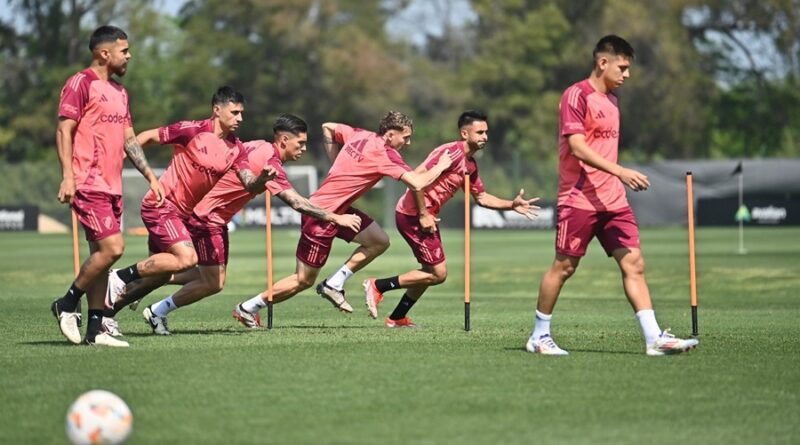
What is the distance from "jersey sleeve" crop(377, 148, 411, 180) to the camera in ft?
44.5

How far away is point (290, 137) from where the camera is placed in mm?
13516

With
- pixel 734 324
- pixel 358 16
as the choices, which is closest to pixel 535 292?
pixel 734 324

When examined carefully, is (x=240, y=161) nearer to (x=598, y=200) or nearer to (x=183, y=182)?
(x=183, y=182)

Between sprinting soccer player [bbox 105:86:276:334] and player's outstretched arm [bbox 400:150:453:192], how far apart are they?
1451 millimetres

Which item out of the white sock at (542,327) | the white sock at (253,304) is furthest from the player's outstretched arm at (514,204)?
the white sock at (542,327)

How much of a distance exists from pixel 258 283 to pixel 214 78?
49.1 metres

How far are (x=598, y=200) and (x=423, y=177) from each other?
2.60m

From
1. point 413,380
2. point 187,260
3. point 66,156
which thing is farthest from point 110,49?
point 413,380

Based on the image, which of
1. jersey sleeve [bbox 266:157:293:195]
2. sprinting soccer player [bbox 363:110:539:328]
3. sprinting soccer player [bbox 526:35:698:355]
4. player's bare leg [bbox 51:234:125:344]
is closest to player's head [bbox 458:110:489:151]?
sprinting soccer player [bbox 363:110:539:328]

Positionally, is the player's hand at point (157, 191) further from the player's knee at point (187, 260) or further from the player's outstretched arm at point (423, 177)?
the player's outstretched arm at point (423, 177)

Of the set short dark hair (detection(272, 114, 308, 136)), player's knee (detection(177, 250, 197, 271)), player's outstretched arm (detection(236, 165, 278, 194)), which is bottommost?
player's knee (detection(177, 250, 197, 271))

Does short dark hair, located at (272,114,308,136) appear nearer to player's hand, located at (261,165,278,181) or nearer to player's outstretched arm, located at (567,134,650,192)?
player's hand, located at (261,165,278,181)

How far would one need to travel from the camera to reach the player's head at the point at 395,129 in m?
13.9

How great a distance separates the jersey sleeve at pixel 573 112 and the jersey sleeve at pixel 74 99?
3.63 m
